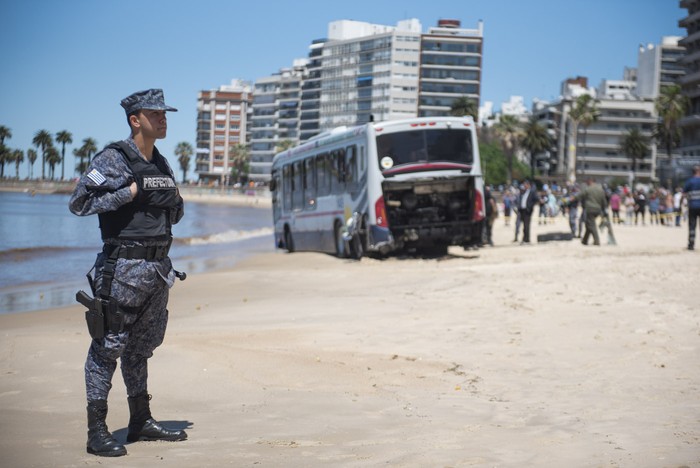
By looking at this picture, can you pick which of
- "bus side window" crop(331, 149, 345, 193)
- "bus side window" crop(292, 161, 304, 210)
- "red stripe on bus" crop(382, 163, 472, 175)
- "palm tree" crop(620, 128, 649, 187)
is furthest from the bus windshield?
"palm tree" crop(620, 128, 649, 187)

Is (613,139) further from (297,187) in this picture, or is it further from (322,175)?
(322,175)

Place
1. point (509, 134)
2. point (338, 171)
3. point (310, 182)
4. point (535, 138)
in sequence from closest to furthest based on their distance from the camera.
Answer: point (338, 171)
point (310, 182)
point (535, 138)
point (509, 134)

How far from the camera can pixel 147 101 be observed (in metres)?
5.50

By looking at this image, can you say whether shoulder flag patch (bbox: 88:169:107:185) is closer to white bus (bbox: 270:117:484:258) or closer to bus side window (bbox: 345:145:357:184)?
white bus (bbox: 270:117:484:258)

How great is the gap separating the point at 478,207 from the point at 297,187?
22.8 feet

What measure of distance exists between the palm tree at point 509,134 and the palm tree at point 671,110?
36449 mm

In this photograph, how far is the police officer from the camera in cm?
529

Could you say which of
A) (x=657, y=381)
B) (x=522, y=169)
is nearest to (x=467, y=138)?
(x=657, y=381)

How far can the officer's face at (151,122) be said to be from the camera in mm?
5492

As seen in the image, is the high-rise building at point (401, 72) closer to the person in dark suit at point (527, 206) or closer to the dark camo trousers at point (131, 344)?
the person in dark suit at point (527, 206)

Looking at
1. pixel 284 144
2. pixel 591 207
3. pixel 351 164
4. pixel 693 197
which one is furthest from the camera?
pixel 284 144

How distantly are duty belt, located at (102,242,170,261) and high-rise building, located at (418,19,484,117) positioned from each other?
162m

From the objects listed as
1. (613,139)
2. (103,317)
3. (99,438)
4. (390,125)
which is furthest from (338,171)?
(613,139)

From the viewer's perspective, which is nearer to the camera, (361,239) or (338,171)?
(361,239)
